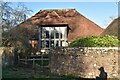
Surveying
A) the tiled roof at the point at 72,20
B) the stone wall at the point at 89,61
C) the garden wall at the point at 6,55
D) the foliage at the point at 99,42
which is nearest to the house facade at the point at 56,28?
the tiled roof at the point at 72,20

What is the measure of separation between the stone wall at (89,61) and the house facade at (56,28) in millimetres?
16176

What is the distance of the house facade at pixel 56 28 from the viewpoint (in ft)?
129

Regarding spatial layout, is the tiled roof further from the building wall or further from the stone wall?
the stone wall

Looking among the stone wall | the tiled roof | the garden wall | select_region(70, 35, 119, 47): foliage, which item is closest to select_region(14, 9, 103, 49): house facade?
the tiled roof

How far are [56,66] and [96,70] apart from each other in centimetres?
A: 322

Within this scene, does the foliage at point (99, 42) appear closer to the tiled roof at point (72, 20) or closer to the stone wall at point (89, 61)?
the stone wall at point (89, 61)

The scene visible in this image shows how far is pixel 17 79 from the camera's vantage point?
56.7 ft

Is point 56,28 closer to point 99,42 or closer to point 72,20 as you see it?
point 72,20

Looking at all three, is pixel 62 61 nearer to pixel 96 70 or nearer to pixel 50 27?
pixel 96 70

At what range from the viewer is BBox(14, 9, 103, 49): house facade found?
39.4 meters

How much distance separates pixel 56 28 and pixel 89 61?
19.8 m

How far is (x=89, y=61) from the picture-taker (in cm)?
2030

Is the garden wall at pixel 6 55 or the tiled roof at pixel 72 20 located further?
the tiled roof at pixel 72 20

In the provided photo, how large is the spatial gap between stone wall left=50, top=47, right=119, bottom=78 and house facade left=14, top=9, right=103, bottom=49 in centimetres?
1618
